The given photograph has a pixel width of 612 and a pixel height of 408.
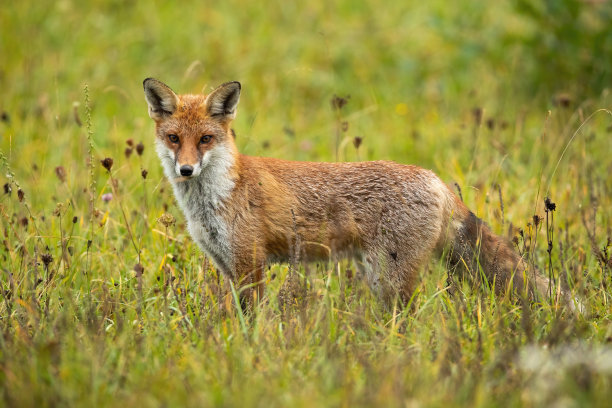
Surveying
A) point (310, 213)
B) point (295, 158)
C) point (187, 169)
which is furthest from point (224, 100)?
point (295, 158)

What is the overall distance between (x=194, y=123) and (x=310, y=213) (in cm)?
118

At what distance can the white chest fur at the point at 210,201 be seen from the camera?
16.8 ft

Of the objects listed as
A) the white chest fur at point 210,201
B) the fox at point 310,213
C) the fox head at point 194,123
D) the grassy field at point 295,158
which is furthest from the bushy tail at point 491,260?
the fox head at point 194,123

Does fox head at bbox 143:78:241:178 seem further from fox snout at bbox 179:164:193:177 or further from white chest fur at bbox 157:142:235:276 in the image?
fox snout at bbox 179:164:193:177

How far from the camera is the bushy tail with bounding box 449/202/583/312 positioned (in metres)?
4.87

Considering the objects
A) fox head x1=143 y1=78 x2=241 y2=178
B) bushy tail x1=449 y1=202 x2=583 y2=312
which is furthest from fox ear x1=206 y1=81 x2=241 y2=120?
bushy tail x1=449 y1=202 x2=583 y2=312

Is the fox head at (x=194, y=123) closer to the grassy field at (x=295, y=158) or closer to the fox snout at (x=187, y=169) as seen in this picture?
the fox snout at (x=187, y=169)

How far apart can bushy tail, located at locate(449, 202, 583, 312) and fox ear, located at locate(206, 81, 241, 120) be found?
201 centimetres

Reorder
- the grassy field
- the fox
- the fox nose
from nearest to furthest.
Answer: the grassy field < the fox nose < the fox

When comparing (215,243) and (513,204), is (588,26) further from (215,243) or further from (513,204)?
(215,243)

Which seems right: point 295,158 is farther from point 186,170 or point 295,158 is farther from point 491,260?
point 491,260

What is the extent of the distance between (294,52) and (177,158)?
6.73 meters

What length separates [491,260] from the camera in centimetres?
514

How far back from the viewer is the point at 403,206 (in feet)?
17.3
